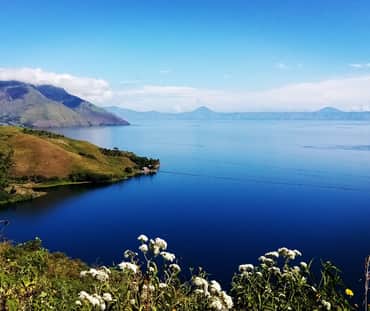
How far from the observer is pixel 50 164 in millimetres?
139250

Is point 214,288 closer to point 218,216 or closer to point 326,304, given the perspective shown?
point 326,304

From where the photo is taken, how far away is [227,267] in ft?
187

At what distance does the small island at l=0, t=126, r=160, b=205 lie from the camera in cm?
12219

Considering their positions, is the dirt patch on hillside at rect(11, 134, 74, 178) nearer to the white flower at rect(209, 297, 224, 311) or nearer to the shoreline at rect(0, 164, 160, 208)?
the shoreline at rect(0, 164, 160, 208)

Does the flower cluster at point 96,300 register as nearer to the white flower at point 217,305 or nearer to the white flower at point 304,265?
the white flower at point 217,305

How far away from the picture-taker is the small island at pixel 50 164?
12219 cm

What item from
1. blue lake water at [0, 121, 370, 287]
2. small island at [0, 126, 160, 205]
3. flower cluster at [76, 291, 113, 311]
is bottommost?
blue lake water at [0, 121, 370, 287]

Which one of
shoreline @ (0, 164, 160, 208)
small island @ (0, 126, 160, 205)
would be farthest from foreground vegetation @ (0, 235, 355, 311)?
small island @ (0, 126, 160, 205)

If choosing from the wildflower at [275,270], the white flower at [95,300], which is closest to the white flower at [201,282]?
the white flower at [95,300]

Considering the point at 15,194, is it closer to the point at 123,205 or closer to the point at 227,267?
the point at 123,205

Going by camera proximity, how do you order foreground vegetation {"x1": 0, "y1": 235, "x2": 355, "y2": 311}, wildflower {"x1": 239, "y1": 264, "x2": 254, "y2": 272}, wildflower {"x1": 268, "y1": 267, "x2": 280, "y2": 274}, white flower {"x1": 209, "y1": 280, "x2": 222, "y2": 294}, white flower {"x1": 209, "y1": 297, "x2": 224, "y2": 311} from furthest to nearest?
1. wildflower {"x1": 239, "y1": 264, "x2": 254, "y2": 272}
2. wildflower {"x1": 268, "y1": 267, "x2": 280, "y2": 274}
3. white flower {"x1": 209, "y1": 280, "x2": 222, "y2": 294}
4. foreground vegetation {"x1": 0, "y1": 235, "x2": 355, "y2": 311}
5. white flower {"x1": 209, "y1": 297, "x2": 224, "y2": 311}

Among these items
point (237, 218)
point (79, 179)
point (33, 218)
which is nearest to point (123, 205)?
point (33, 218)

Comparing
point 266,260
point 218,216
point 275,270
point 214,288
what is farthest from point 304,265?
point 218,216

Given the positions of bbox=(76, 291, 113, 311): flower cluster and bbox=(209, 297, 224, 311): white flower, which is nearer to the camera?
bbox=(76, 291, 113, 311): flower cluster
